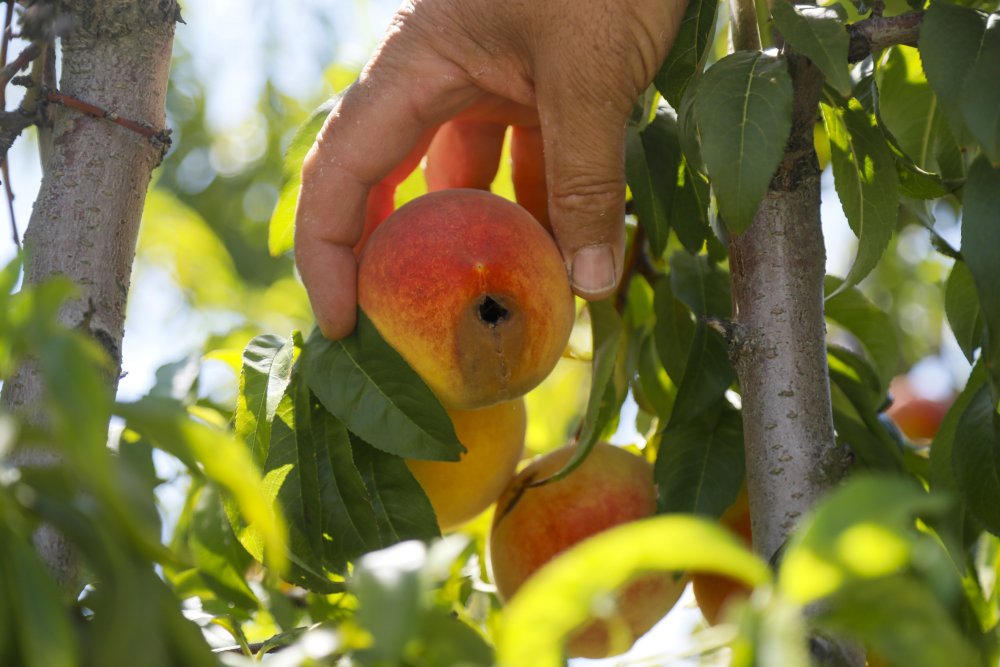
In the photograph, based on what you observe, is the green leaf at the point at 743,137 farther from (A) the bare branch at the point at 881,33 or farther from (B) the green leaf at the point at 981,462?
(B) the green leaf at the point at 981,462

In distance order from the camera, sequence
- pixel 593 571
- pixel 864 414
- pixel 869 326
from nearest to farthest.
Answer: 1. pixel 593 571
2. pixel 864 414
3. pixel 869 326

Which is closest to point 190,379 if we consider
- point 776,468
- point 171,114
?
point 776,468

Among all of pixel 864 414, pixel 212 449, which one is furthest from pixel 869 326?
pixel 212 449

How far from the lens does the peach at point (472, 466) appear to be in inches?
40.9

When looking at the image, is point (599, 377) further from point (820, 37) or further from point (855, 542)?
point (855, 542)

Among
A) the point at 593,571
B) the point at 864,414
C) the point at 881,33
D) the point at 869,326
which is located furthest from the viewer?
the point at 869,326

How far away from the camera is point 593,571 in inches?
14.3

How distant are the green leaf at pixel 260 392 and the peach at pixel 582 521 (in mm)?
326

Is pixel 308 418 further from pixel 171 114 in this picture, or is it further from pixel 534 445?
pixel 171 114

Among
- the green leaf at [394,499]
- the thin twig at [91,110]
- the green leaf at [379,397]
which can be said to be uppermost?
the thin twig at [91,110]

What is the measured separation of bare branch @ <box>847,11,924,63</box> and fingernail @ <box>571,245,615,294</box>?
0.93 ft

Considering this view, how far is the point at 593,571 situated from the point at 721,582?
767 mm

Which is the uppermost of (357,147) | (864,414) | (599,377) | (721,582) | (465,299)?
(357,147)

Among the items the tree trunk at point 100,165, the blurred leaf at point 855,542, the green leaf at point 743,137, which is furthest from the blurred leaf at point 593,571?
the tree trunk at point 100,165
